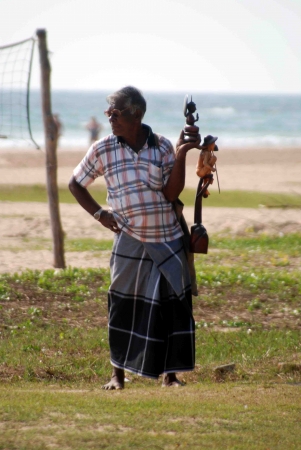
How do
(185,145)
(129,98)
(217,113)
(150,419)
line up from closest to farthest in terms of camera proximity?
(150,419)
(185,145)
(129,98)
(217,113)

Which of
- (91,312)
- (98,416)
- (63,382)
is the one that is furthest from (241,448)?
(91,312)

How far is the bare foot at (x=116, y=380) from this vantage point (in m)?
4.99

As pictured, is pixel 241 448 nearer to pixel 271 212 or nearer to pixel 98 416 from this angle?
pixel 98 416

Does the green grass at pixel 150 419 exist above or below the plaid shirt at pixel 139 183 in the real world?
below

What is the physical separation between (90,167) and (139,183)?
1.19 feet

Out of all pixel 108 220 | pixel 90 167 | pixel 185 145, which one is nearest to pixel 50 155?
pixel 90 167

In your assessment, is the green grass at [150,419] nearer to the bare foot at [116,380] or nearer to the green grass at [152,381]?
the green grass at [152,381]

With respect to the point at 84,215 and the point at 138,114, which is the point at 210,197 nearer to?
the point at 84,215

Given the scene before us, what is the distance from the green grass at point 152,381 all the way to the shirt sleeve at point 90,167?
1.32m

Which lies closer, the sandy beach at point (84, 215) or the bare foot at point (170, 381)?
the bare foot at point (170, 381)

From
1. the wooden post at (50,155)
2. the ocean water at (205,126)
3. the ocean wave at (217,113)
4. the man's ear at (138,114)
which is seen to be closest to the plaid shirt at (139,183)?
the man's ear at (138,114)

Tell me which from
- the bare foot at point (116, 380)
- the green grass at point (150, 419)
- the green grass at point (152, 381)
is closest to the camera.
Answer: the green grass at point (150, 419)

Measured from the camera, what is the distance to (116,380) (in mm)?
5012

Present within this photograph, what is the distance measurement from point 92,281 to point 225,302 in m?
1.50
